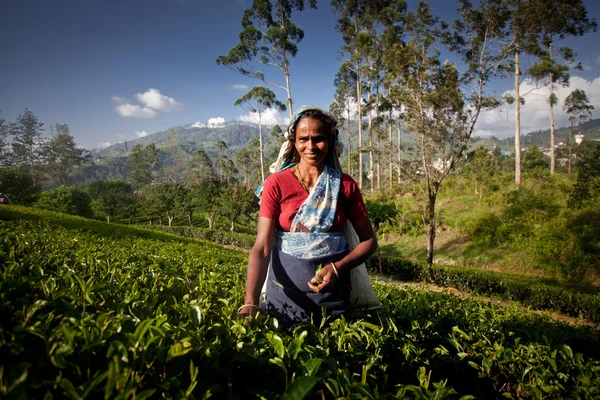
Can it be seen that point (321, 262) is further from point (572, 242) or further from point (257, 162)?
point (257, 162)

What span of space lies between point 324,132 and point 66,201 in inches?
1280

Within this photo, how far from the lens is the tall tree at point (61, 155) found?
2330 inches

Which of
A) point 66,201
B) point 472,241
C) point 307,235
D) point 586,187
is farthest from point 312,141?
point 66,201

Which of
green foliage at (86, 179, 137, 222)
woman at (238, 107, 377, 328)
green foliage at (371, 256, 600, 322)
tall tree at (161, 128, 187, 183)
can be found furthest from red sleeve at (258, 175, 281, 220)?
tall tree at (161, 128, 187, 183)

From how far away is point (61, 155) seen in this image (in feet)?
199

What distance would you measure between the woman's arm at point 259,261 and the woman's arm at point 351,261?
0.83 feet

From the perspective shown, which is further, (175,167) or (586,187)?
(175,167)

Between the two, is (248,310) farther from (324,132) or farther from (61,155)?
(61,155)

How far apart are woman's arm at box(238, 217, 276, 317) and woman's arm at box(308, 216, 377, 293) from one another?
0.25m

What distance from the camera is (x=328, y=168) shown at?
1624 millimetres

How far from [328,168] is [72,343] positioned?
1.30 meters

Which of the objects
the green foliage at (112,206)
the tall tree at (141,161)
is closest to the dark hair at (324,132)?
the green foliage at (112,206)

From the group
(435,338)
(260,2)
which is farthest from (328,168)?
(260,2)

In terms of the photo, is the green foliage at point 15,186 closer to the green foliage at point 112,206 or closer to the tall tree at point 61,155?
the green foliage at point 112,206
